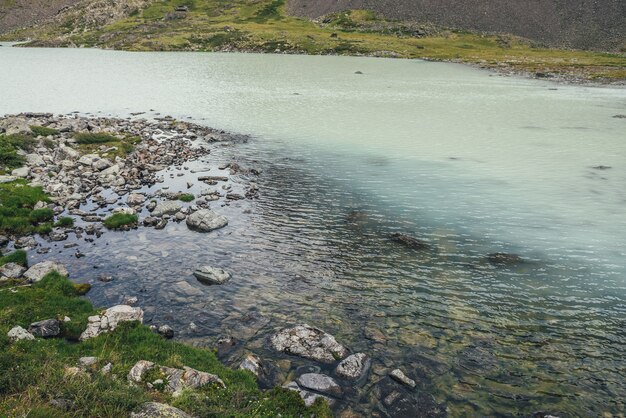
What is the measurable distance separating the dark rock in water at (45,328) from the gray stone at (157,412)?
7830 mm

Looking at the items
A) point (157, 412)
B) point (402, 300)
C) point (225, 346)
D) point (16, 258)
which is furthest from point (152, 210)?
point (157, 412)

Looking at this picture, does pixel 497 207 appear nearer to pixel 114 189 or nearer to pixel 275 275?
pixel 275 275

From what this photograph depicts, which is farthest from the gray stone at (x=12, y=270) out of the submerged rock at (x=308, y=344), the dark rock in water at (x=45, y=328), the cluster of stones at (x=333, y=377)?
the submerged rock at (x=308, y=344)

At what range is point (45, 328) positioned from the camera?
17094 millimetres

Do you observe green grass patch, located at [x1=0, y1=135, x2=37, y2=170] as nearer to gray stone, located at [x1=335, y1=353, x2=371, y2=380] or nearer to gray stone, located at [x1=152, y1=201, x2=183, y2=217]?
gray stone, located at [x1=152, y1=201, x2=183, y2=217]

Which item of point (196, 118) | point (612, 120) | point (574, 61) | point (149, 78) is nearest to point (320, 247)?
point (196, 118)

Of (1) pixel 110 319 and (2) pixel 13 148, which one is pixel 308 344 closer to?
(1) pixel 110 319

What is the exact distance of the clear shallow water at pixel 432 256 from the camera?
17766 mm

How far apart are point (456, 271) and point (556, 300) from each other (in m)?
5.35

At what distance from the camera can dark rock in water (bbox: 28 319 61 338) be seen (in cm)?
1686

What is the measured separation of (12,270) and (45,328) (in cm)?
731

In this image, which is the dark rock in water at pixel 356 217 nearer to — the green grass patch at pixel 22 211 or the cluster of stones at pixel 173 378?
the cluster of stones at pixel 173 378

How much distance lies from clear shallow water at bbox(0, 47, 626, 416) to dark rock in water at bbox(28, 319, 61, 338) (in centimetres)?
332

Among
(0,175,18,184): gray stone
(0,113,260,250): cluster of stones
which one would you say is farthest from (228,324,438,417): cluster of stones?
(0,175,18,184): gray stone
